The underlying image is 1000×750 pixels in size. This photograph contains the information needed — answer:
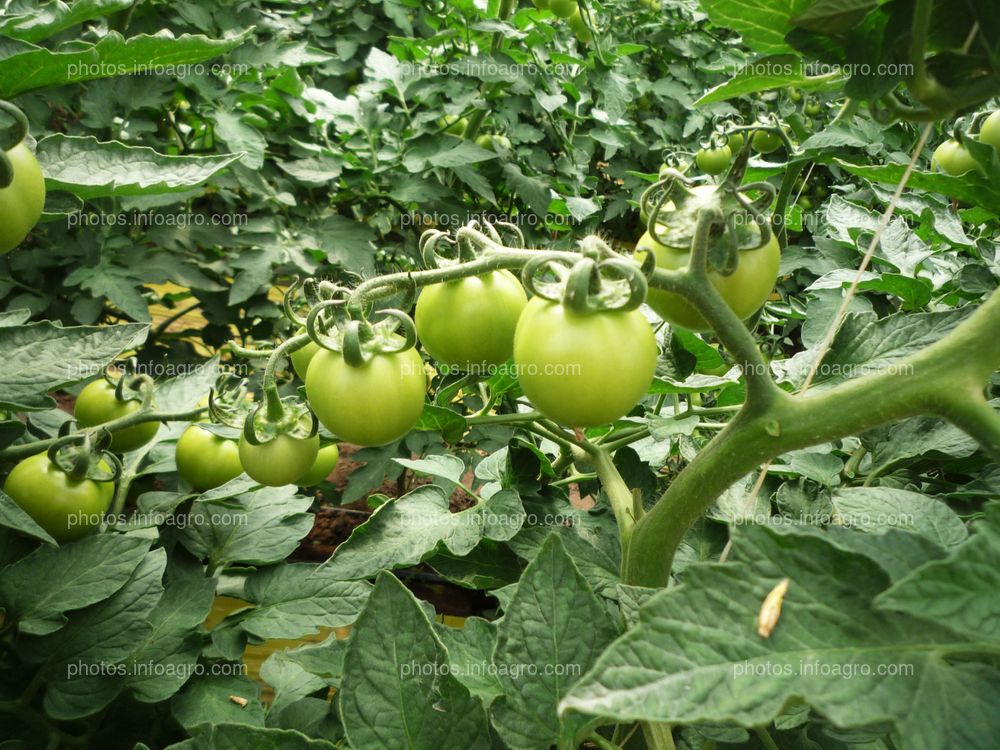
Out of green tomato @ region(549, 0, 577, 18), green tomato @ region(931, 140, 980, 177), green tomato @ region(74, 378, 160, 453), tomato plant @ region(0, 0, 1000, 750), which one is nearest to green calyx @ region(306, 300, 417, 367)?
tomato plant @ region(0, 0, 1000, 750)

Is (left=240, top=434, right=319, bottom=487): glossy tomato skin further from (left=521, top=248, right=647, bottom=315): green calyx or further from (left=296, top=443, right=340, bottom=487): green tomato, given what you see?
(left=521, top=248, right=647, bottom=315): green calyx

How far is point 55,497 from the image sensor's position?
27.8 inches

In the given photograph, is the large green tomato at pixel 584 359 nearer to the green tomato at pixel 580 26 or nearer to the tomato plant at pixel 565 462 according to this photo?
the tomato plant at pixel 565 462

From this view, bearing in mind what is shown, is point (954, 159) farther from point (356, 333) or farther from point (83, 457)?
point (83, 457)

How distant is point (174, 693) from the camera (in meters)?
0.66

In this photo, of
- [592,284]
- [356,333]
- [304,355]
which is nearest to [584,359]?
[592,284]

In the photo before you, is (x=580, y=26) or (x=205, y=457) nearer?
(x=205, y=457)

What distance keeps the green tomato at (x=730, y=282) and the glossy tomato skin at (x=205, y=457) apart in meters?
0.51

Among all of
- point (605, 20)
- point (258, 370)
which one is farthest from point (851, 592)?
point (605, 20)

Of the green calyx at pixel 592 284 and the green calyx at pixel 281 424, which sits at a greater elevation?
the green calyx at pixel 592 284

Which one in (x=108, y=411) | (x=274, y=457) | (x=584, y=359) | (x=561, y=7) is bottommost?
(x=108, y=411)

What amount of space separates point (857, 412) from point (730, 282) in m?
0.10

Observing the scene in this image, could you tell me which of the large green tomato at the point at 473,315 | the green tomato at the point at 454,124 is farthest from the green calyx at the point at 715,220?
the green tomato at the point at 454,124

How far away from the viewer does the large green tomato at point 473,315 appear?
19.1 inches
